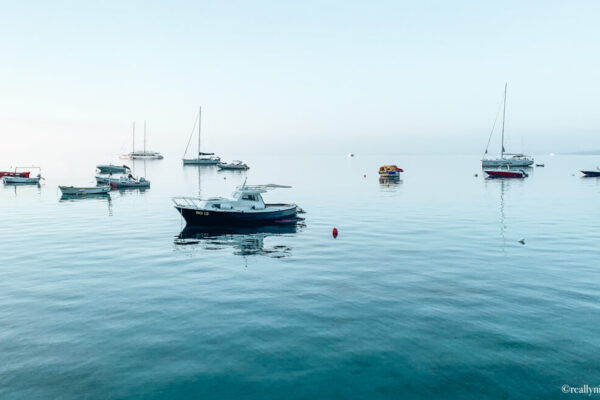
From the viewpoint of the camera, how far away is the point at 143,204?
67125 millimetres

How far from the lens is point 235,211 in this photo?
4362 cm

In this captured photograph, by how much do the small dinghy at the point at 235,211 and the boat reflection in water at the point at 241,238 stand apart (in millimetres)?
772

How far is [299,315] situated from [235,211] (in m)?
25.7

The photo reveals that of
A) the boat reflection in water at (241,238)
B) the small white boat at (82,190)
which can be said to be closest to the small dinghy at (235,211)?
the boat reflection in water at (241,238)

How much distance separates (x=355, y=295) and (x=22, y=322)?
16006 millimetres

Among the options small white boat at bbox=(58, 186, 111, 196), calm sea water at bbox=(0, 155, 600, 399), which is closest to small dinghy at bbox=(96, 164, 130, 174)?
small white boat at bbox=(58, 186, 111, 196)

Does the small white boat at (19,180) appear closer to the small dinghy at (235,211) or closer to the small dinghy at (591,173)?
the small dinghy at (235,211)

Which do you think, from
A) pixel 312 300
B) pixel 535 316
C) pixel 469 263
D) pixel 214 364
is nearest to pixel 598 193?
pixel 469 263

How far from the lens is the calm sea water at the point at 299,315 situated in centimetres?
1365

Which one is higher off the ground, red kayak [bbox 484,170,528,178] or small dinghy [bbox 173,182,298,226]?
red kayak [bbox 484,170,528,178]

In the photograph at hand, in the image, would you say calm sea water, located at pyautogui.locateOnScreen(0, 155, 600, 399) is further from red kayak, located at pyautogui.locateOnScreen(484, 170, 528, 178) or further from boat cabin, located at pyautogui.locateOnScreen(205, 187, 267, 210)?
red kayak, located at pyautogui.locateOnScreen(484, 170, 528, 178)

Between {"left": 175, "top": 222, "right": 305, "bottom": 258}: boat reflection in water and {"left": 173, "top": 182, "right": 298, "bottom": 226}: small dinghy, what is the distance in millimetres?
772

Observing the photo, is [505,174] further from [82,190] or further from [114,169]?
[114,169]

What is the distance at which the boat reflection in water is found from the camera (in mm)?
34438
